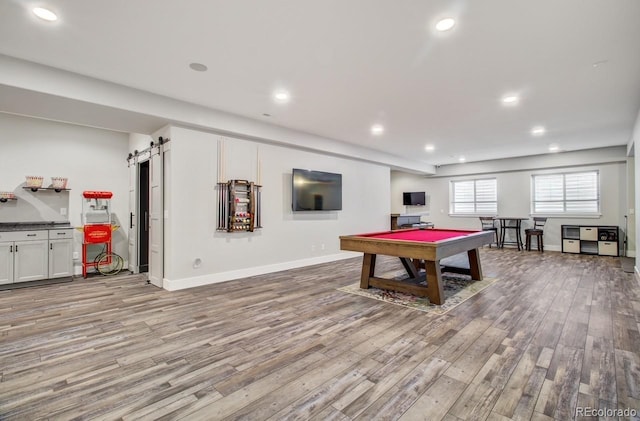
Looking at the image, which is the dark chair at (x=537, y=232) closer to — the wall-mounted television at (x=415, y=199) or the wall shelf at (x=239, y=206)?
the wall-mounted television at (x=415, y=199)

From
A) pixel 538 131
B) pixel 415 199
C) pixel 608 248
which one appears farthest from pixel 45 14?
pixel 608 248

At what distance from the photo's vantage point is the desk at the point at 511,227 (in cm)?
876

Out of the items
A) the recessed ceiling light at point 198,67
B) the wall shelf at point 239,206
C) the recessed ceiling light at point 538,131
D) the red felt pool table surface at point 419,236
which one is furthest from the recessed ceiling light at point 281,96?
the recessed ceiling light at point 538,131

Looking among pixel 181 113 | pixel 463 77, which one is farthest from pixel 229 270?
pixel 463 77

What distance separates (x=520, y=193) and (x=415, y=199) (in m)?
3.23

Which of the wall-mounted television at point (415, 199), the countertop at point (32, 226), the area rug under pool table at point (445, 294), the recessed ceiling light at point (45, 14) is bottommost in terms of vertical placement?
the area rug under pool table at point (445, 294)

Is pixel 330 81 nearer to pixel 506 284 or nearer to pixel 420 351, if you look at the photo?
pixel 420 351

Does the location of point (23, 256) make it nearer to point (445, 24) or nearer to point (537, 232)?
point (445, 24)

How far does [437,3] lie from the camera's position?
2271mm

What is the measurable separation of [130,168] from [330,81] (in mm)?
4860

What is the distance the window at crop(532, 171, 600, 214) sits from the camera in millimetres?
8148

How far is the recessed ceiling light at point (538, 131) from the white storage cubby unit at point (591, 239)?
11.4ft

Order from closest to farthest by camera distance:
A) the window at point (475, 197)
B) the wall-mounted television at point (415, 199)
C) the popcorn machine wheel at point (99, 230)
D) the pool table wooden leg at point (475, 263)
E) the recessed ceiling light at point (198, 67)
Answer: the recessed ceiling light at point (198, 67) < the pool table wooden leg at point (475, 263) < the popcorn machine wheel at point (99, 230) < the window at point (475, 197) < the wall-mounted television at point (415, 199)

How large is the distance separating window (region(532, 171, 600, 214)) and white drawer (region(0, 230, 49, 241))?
455 inches
